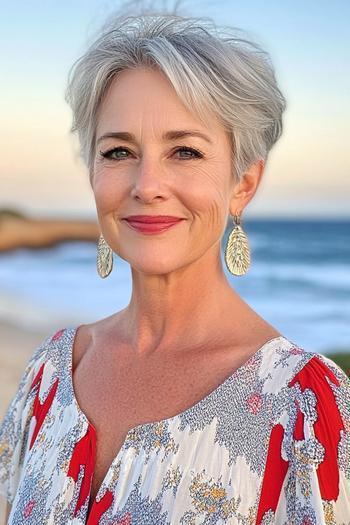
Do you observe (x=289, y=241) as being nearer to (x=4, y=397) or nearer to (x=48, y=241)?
(x=48, y=241)

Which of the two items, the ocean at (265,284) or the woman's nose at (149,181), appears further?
the ocean at (265,284)

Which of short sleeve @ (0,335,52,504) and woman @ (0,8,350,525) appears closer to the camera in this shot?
woman @ (0,8,350,525)

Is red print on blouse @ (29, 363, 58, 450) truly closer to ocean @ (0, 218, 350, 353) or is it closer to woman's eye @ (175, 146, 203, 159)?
woman's eye @ (175, 146, 203, 159)

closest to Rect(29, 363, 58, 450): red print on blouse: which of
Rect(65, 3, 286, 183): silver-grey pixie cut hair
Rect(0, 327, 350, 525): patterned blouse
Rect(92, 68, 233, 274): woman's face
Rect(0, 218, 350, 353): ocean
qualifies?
Rect(0, 327, 350, 525): patterned blouse

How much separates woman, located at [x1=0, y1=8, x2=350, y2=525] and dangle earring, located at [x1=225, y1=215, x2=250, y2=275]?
0.27 ft

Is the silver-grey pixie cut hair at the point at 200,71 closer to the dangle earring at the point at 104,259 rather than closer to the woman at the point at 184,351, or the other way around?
the woman at the point at 184,351

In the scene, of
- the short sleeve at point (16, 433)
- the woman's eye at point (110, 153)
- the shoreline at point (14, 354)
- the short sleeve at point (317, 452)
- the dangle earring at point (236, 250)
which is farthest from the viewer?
the shoreline at point (14, 354)

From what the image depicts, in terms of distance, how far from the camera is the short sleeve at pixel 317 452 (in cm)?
187

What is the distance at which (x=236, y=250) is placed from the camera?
2.41 metres

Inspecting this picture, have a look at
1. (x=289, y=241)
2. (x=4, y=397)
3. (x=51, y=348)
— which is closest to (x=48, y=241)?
(x=289, y=241)

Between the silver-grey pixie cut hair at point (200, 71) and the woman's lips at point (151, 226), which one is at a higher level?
the silver-grey pixie cut hair at point (200, 71)

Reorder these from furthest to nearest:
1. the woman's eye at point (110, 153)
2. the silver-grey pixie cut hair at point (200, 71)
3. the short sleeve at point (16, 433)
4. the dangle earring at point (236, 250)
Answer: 1. the short sleeve at point (16, 433)
2. the dangle earring at point (236, 250)
3. the woman's eye at point (110, 153)
4. the silver-grey pixie cut hair at point (200, 71)

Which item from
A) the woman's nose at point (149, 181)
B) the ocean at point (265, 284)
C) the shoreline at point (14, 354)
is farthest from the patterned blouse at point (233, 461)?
the ocean at point (265, 284)

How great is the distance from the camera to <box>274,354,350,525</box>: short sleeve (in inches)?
73.7
